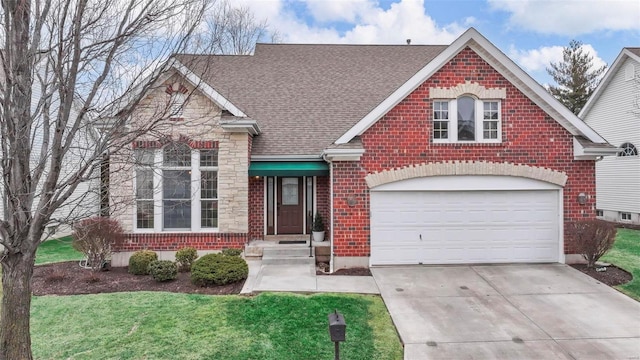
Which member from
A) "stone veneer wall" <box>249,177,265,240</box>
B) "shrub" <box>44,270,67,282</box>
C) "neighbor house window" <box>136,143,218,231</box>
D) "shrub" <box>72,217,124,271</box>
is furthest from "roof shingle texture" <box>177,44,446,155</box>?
"shrub" <box>44,270,67,282</box>

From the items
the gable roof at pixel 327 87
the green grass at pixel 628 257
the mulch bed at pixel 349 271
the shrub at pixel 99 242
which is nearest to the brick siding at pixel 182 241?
the shrub at pixel 99 242

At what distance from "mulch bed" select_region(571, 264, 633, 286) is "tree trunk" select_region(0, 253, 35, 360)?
11.7m

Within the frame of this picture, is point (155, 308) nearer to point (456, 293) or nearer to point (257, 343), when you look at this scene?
point (257, 343)

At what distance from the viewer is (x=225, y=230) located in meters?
11.2

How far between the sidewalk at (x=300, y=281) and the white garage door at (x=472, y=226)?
6.48ft

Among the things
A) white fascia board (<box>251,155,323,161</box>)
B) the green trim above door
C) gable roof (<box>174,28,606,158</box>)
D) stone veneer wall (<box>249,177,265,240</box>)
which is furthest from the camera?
stone veneer wall (<box>249,177,265,240</box>)

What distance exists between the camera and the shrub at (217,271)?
345 inches

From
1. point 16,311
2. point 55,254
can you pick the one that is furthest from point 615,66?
point 55,254

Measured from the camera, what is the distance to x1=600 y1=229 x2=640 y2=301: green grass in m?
8.65

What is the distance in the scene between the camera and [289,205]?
41.8 feet

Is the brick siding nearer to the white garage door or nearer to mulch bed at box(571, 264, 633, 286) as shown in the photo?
the white garage door

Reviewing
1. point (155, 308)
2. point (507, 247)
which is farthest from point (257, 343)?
point (507, 247)

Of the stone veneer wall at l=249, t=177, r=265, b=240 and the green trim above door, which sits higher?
the green trim above door

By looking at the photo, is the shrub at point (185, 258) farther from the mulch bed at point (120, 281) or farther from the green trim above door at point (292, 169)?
the green trim above door at point (292, 169)
